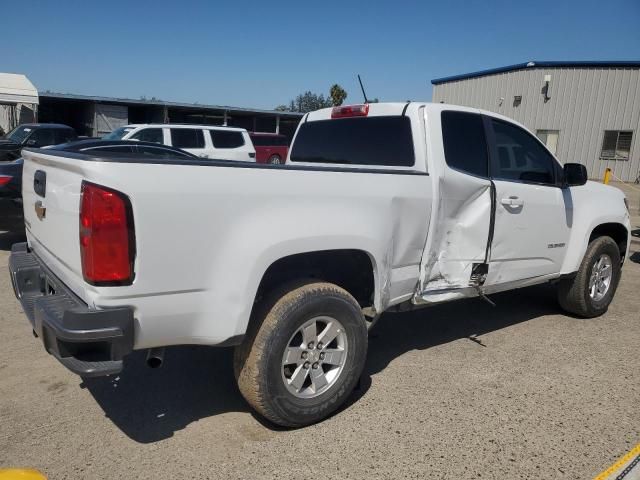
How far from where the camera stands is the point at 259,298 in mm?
3086

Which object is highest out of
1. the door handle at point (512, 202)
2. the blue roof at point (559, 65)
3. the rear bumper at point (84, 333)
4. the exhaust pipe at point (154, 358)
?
the blue roof at point (559, 65)

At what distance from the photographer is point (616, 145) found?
24938 mm

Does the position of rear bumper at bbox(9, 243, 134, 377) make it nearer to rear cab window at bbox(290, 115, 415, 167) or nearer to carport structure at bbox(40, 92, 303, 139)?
rear cab window at bbox(290, 115, 415, 167)

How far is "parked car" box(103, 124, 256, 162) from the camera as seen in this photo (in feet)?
45.0

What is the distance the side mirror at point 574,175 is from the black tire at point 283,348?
264 centimetres

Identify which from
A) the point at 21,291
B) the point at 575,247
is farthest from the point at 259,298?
the point at 575,247

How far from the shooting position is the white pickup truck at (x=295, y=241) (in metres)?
2.36

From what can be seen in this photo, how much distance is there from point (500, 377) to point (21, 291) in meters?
3.32

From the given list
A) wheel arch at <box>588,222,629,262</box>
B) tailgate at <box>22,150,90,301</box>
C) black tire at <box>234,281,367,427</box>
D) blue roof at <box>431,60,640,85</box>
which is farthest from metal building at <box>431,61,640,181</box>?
tailgate at <box>22,150,90,301</box>

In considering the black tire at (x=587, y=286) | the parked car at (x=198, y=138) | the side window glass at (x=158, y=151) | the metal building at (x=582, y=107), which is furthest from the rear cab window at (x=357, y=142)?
the metal building at (x=582, y=107)

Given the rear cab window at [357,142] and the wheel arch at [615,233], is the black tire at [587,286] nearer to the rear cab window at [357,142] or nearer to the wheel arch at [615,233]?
the wheel arch at [615,233]

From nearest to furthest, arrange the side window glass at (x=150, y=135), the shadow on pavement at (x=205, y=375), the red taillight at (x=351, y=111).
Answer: the shadow on pavement at (x=205, y=375)
the red taillight at (x=351, y=111)
the side window glass at (x=150, y=135)

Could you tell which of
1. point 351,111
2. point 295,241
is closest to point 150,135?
point 351,111

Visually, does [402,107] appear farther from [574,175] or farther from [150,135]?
[150,135]
